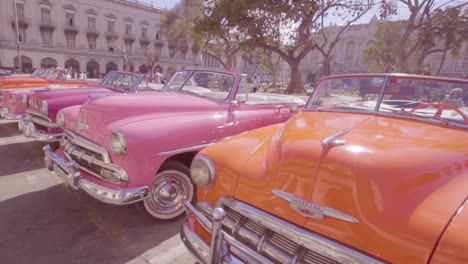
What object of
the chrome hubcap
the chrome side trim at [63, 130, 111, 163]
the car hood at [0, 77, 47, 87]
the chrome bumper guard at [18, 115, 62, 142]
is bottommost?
the chrome hubcap

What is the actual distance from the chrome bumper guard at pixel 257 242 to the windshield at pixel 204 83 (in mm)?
2196

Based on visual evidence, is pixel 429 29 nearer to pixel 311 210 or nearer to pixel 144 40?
pixel 311 210

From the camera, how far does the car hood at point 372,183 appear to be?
1196 mm

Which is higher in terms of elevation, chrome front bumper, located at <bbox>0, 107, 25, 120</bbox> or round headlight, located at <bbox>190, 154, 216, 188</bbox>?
round headlight, located at <bbox>190, 154, 216, 188</bbox>

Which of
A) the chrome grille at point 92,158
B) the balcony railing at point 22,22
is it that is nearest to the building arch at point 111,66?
the balcony railing at point 22,22

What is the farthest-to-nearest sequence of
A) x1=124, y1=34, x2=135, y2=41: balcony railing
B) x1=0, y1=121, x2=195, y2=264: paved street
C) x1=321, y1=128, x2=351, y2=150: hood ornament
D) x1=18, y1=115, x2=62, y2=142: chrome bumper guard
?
x1=124, y1=34, x2=135, y2=41: balcony railing
x1=18, y1=115, x2=62, y2=142: chrome bumper guard
x1=0, y1=121, x2=195, y2=264: paved street
x1=321, y1=128, x2=351, y2=150: hood ornament

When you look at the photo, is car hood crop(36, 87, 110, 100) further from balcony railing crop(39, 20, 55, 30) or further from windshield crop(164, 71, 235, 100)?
balcony railing crop(39, 20, 55, 30)

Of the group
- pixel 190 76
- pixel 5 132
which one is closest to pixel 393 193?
pixel 190 76

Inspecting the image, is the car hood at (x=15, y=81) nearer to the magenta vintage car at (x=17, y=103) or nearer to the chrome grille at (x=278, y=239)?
the magenta vintage car at (x=17, y=103)

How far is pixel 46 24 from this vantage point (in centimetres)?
3634

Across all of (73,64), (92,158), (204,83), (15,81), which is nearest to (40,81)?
(15,81)

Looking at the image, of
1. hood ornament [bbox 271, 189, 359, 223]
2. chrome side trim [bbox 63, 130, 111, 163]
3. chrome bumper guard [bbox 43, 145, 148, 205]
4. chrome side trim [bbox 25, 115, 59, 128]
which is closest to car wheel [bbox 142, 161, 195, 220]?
chrome bumper guard [bbox 43, 145, 148, 205]

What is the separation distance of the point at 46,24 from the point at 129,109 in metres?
43.1

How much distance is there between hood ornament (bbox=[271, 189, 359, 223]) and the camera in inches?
52.2
